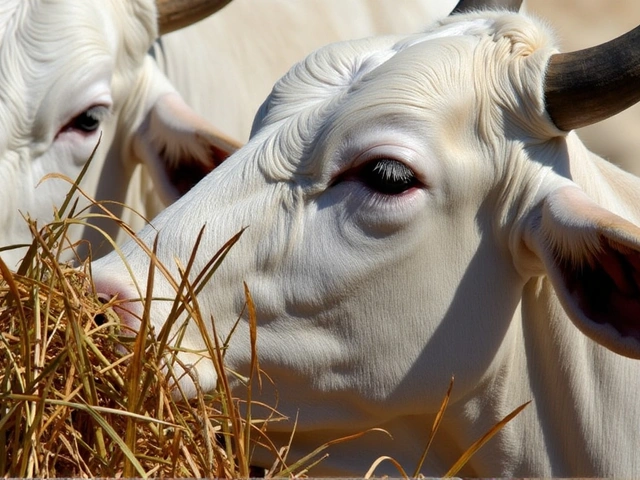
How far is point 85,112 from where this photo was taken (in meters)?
4.14

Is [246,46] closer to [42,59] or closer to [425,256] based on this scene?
[42,59]

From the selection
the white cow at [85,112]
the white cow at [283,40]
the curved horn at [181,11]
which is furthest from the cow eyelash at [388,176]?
the white cow at [283,40]

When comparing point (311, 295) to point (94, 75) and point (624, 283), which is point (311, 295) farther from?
point (94, 75)

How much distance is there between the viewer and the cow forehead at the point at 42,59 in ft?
12.8

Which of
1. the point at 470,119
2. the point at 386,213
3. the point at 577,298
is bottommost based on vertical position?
the point at 577,298

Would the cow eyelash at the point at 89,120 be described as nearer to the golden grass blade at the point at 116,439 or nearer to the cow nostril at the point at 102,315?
the cow nostril at the point at 102,315

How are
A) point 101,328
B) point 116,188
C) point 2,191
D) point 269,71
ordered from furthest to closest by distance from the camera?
point 269,71
point 116,188
point 2,191
point 101,328

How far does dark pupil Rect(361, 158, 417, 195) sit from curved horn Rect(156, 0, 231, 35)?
79.0 inches

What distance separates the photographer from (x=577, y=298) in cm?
256

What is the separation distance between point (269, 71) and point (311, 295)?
2.79 metres

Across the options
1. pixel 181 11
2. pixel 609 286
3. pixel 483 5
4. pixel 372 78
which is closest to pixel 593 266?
pixel 609 286

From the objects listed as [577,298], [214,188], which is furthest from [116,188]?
[577,298]

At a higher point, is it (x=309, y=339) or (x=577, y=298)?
(x=577, y=298)

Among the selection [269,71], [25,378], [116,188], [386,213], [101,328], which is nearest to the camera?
[25,378]
